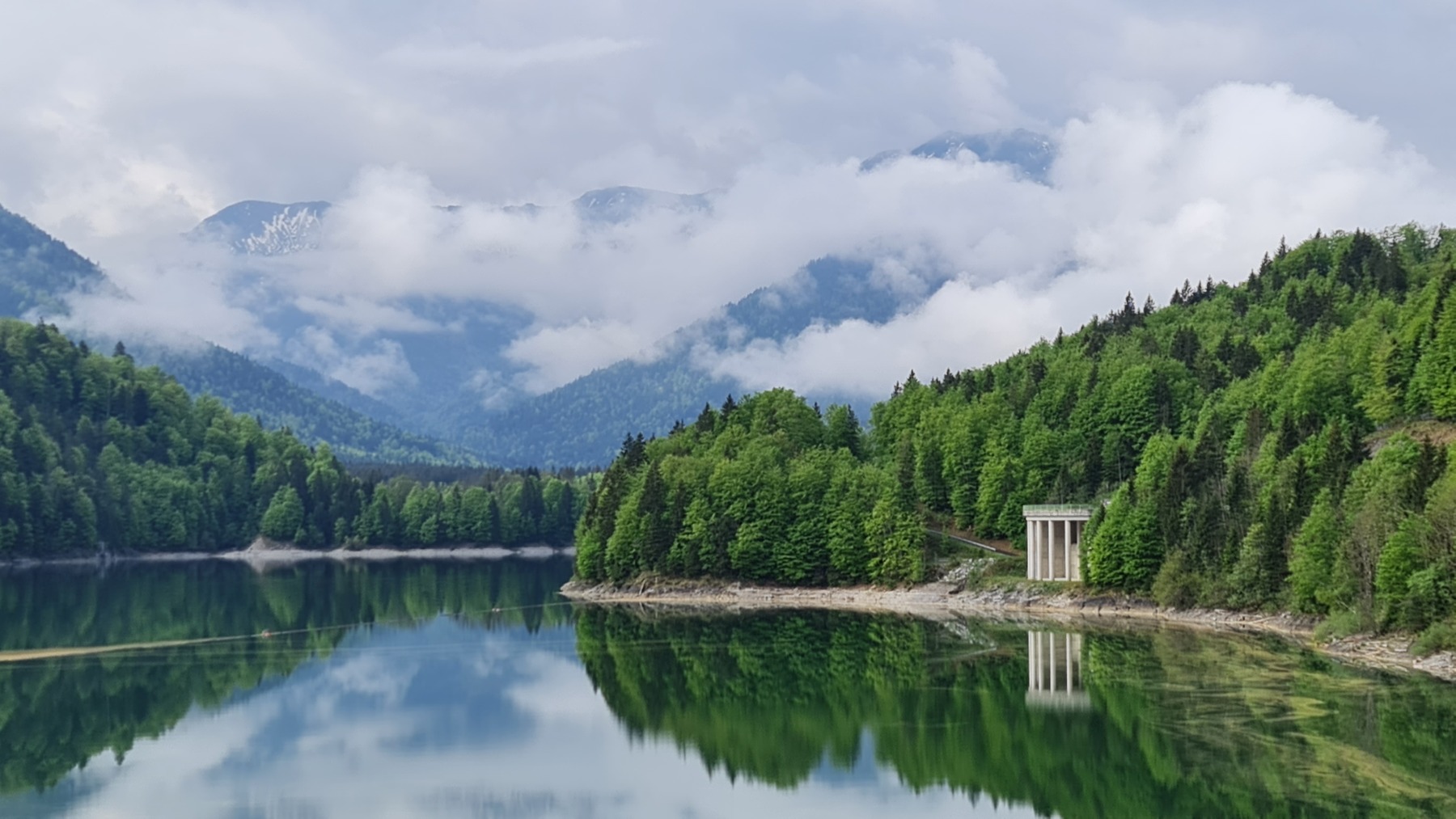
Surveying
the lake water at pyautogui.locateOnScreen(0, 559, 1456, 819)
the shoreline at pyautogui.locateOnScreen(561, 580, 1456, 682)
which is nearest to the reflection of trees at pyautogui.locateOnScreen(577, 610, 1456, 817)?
the lake water at pyautogui.locateOnScreen(0, 559, 1456, 819)

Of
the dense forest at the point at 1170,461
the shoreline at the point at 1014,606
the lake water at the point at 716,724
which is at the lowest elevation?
the lake water at the point at 716,724

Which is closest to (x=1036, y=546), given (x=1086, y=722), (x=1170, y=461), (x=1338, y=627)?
(x=1170, y=461)

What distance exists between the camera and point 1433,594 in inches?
3162

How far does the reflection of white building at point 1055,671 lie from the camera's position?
75812 mm

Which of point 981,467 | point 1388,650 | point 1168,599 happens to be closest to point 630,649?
point 1168,599

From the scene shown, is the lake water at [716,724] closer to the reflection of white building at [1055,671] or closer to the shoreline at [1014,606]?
the reflection of white building at [1055,671]

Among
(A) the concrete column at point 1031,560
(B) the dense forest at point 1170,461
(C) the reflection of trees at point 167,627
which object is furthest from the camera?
(A) the concrete column at point 1031,560

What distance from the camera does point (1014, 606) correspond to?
12494 cm

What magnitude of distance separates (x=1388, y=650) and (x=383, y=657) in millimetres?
56173

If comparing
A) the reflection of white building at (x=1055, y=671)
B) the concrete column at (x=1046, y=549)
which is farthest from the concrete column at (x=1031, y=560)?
the reflection of white building at (x=1055, y=671)

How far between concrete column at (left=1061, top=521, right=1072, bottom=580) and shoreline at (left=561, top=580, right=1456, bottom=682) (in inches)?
124

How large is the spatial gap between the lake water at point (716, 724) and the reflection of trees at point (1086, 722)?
0.63 ft

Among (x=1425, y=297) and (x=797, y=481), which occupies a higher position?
(x=1425, y=297)

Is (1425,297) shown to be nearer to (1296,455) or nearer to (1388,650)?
(1296,455)
